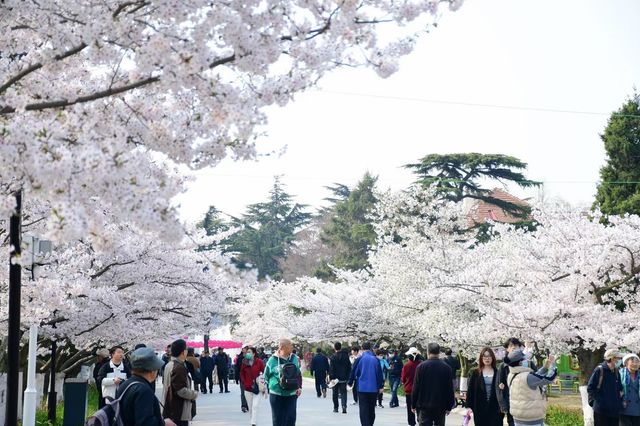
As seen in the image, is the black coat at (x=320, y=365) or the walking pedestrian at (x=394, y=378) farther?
the black coat at (x=320, y=365)

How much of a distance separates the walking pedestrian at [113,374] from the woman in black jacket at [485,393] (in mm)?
4963

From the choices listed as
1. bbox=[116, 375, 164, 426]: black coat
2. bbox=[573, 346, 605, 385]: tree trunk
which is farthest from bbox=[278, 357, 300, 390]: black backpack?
bbox=[573, 346, 605, 385]: tree trunk

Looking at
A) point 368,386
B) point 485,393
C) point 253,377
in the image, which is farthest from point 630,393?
point 253,377

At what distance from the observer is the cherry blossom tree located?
6.76 metres

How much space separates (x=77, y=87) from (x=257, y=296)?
5875cm

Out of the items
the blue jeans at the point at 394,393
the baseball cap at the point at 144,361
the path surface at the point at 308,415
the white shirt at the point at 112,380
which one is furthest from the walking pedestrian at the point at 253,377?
the baseball cap at the point at 144,361

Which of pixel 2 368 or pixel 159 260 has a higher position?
pixel 159 260

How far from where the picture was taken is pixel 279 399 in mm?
14102

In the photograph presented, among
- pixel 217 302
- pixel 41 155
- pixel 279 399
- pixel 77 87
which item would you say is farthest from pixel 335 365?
pixel 41 155

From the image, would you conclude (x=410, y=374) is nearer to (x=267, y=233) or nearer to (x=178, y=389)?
(x=178, y=389)

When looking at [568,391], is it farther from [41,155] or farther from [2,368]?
[41,155]

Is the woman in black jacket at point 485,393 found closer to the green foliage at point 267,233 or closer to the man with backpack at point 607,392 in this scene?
the man with backpack at point 607,392

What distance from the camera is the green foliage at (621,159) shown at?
4412 cm

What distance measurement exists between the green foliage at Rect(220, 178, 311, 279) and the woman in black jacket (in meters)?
68.2
